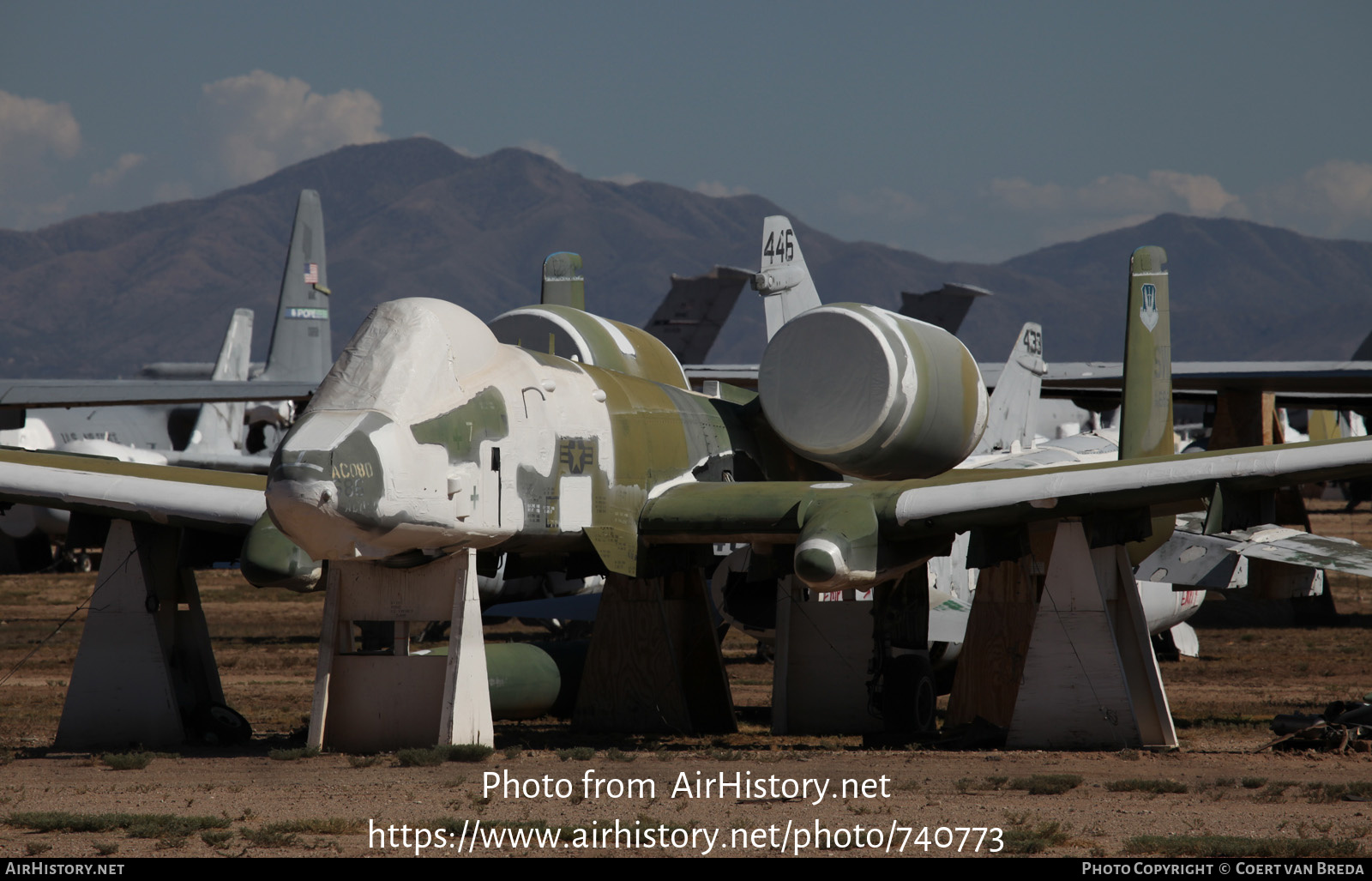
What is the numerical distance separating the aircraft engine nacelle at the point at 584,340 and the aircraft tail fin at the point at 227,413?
26.1 meters

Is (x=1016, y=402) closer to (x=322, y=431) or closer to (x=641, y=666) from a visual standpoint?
(x=641, y=666)

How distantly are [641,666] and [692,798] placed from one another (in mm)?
4514

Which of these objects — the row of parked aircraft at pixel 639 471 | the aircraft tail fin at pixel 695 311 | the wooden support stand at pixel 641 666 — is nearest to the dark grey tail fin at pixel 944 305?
the aircraft tail fin at pixel 695 311

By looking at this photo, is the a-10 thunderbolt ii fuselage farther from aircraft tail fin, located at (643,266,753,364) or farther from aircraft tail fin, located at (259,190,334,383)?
aircraft tail fin, located at (643,266,753,364)

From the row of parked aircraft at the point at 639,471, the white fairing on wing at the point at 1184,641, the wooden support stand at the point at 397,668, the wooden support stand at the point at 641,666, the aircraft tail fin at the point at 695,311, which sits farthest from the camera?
the aircraft tail fin at the point at 695,311

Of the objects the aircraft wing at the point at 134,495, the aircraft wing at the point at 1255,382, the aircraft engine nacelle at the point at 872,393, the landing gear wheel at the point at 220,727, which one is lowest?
the landing gear wheel at the point at 220,727

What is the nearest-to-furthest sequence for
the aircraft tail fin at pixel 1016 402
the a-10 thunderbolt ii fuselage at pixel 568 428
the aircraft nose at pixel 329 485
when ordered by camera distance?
1. the aircraft nose at pixel 329 485
2. the a-10 thunderbolt ii fuselage at pixel 568 428
3. the aircraft tail fin at pixel 1016 402

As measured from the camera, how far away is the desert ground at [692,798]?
8797 millimetres

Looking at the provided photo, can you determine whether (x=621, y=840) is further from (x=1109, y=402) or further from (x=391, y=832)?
(x=1109, y=402)

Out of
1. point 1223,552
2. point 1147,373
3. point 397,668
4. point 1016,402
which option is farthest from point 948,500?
point 1016,402

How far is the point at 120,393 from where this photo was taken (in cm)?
2666

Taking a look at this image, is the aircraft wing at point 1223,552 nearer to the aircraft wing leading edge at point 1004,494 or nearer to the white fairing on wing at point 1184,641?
the white fairing on wing at point 1184,641

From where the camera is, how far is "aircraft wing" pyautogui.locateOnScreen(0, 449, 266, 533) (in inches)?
518

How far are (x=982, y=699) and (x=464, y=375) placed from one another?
6.93 m
